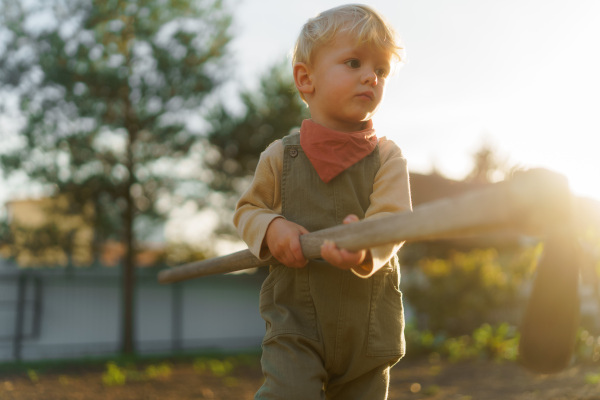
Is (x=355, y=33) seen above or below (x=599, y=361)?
above

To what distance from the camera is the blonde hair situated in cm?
208

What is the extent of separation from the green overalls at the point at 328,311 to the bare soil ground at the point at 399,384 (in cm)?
329

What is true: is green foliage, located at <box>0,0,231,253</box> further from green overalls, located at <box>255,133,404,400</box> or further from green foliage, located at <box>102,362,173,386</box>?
green overalls, located at <box>255,133,404,400</box>

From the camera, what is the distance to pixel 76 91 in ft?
38.4

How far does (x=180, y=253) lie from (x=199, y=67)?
4.43m

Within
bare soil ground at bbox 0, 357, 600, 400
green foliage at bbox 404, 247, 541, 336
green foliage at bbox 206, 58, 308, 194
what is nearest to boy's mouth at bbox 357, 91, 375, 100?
bare soil ground at bbox 0, 357, 600, 400

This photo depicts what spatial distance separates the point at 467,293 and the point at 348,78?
9.26m

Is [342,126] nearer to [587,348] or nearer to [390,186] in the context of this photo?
[390,186]

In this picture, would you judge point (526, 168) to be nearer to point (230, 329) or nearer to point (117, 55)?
point (117, 55)

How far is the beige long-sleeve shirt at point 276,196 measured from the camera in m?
2.02

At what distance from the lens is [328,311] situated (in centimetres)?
205

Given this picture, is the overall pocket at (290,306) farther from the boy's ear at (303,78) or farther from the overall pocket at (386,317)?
the boy's ear at (303,78)

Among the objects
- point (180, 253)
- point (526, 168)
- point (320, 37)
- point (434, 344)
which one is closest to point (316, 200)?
point (320, 37)

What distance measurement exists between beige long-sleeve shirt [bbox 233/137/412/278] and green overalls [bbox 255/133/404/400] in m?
0.04
